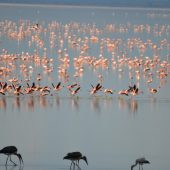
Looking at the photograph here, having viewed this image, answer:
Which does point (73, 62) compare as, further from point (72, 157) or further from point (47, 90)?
point (72, 157)

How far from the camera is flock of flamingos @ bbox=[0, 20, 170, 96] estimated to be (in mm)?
16406

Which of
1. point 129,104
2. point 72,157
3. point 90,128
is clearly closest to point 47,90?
point 129,104

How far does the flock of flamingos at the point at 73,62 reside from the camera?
1641cm

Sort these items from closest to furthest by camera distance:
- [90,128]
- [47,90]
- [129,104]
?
[90,128] < [129,104] < [47,90]

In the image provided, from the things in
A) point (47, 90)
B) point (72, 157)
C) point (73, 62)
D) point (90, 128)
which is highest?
point (73, 62)

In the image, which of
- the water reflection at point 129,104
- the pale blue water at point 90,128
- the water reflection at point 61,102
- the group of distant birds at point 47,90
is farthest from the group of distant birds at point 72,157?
the group of distant birds at point 47,90

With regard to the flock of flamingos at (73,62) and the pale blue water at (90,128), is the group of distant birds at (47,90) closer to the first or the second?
the flock of flamingos at (73,62)

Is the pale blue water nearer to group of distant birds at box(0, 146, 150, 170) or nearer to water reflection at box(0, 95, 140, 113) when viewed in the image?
water reflection at box(0, 95, 140, 113)

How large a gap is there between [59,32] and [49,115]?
20.7 meters

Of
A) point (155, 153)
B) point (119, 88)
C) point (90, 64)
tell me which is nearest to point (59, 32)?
point (90, 64)

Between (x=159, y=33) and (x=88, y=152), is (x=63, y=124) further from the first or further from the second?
(x=159, y=33)

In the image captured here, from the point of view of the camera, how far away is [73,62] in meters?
21.7

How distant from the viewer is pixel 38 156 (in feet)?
34.3

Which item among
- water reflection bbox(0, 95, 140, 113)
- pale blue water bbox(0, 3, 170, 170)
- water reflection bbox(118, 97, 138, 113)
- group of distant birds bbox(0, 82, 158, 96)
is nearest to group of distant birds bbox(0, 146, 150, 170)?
pale blue water bbox(0, 3, 170, 170)
